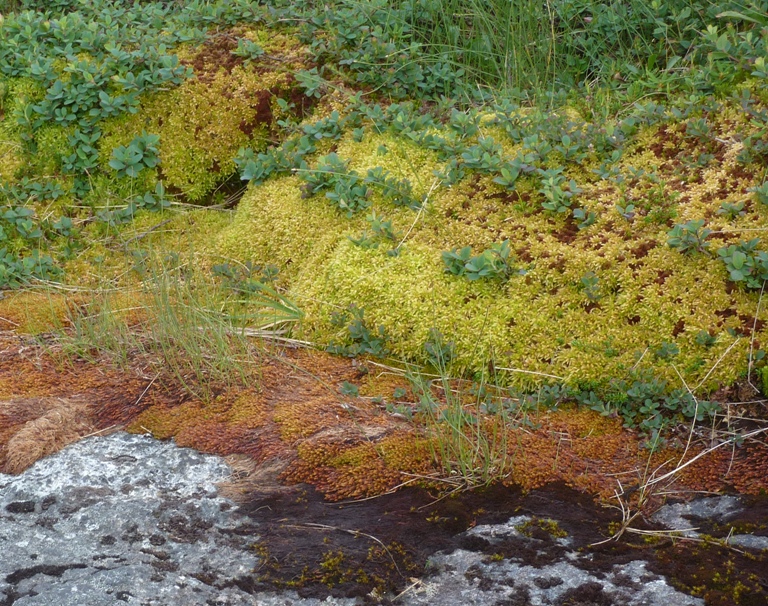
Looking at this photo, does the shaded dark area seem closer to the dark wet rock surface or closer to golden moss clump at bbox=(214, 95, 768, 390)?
the dark wet rock surface

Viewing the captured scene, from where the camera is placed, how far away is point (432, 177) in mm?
4324

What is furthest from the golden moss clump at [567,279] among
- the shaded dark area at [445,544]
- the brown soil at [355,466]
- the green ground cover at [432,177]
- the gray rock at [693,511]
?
the shaded dark area at [445,544]

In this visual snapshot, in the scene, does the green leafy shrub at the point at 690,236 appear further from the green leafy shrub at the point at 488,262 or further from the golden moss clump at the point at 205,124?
the golden moss clump at the point at 205,124

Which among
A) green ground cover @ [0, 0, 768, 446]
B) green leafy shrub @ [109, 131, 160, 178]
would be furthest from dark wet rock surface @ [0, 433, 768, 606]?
green leafy shrub @ [109, 131, 160, 178]

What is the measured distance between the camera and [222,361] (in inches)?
133

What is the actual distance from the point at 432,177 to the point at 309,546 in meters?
2.40

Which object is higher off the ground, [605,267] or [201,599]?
[605,267]

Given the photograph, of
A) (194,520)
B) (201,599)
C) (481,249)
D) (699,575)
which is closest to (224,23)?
(481,249)

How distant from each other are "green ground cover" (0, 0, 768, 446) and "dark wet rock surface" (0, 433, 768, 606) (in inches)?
31.9

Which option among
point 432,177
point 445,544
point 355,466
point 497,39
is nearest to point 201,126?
point 432,177

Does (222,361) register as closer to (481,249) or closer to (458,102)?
(481,249)

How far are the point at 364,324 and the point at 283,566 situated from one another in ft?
5.27

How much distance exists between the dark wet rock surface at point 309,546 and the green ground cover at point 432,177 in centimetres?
81

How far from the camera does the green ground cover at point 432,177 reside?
3.49 metres
